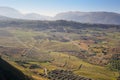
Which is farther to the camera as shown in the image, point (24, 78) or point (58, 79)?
point (58, 79)

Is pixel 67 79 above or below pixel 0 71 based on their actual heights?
below

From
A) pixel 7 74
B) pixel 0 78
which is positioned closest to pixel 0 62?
pixel 7 74

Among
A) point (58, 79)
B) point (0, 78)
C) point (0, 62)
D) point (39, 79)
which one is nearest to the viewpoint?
point (0, 78)

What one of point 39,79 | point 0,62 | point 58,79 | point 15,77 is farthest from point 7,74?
point 58,79

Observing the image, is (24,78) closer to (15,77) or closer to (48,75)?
(15,77)

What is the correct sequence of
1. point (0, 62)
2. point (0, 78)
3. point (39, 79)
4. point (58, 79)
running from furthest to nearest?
point (58, 79) < point (39, 79) < point (0, 62) < point (0, 78)

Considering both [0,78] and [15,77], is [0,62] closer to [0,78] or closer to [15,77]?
[15,77]

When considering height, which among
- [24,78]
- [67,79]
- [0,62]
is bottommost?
[67,79]

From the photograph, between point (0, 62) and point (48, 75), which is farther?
point (48, 75)

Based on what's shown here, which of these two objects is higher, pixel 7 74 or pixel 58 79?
pixel 7 74
